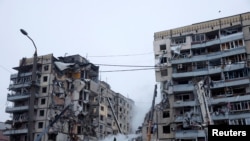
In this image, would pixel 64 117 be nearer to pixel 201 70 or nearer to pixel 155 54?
pixel 155 54

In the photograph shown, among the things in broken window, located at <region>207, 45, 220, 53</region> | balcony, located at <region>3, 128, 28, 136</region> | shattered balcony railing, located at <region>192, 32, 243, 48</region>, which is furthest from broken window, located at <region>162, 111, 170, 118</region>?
balcony, located at <region>3, 128, 28, 136</region>

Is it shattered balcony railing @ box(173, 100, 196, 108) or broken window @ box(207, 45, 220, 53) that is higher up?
broken window @ box(207, 45, 220, 53)

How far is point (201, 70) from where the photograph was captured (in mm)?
52281

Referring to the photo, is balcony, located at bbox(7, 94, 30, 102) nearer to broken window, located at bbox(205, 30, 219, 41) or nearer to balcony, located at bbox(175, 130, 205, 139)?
balcony, located at bbox(175, 130, 205, 139)

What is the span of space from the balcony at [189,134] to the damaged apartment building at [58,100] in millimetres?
15418

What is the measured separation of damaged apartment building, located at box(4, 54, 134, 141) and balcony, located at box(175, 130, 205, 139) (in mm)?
15418

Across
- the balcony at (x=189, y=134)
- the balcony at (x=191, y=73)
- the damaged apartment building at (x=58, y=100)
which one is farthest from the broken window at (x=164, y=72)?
the damaged apartment building at (x=58, y=100)

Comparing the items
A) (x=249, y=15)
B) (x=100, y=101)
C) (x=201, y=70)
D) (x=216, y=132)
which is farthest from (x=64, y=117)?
(x=216, y=132)

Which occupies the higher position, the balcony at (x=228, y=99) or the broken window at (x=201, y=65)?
the broken window at (x=201, y=65)

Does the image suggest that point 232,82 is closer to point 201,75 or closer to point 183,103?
point 201,75

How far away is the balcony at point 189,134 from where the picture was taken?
47.6 metres

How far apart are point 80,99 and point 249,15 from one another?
4127 cm

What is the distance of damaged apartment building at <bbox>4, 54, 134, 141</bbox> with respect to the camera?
6306 cm

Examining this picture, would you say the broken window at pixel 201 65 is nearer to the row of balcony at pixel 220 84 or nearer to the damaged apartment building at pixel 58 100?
the row of balcony at pixel 220 84
